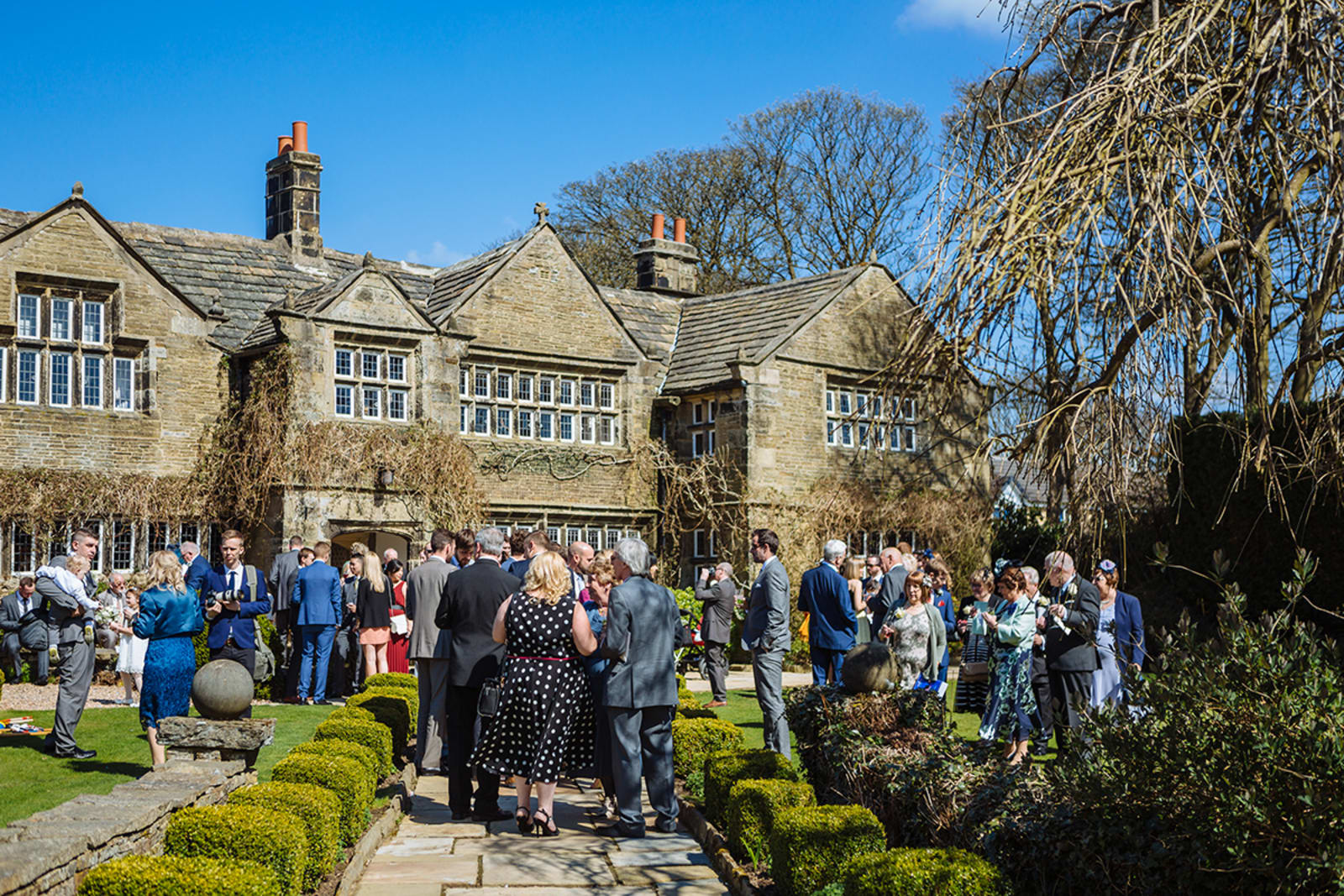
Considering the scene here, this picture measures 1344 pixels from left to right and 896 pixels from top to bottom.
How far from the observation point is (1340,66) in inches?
228

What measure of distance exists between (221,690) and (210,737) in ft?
1.04

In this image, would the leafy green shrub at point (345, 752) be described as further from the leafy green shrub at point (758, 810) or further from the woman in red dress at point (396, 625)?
the woman in red dress at point (396, 625)

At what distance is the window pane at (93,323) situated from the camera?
1955cm

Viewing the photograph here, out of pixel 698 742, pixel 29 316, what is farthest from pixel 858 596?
pixel 29 316

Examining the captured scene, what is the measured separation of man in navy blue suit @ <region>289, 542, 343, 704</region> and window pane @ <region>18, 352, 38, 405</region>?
6287 mm

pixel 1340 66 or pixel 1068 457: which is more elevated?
pixel 1340 66

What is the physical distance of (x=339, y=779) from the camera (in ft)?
25.7

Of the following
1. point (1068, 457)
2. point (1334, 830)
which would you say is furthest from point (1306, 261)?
point (1334, 830)

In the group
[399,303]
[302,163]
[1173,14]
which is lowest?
[1173,14]

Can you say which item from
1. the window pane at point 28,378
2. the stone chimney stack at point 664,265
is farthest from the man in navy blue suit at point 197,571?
the stone chimney stack at point 664,265

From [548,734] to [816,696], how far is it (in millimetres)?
1979

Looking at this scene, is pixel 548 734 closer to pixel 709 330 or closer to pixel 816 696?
pixel 816 696

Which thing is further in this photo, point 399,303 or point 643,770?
point 399,303

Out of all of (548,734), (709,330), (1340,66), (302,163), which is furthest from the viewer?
(709,330)
